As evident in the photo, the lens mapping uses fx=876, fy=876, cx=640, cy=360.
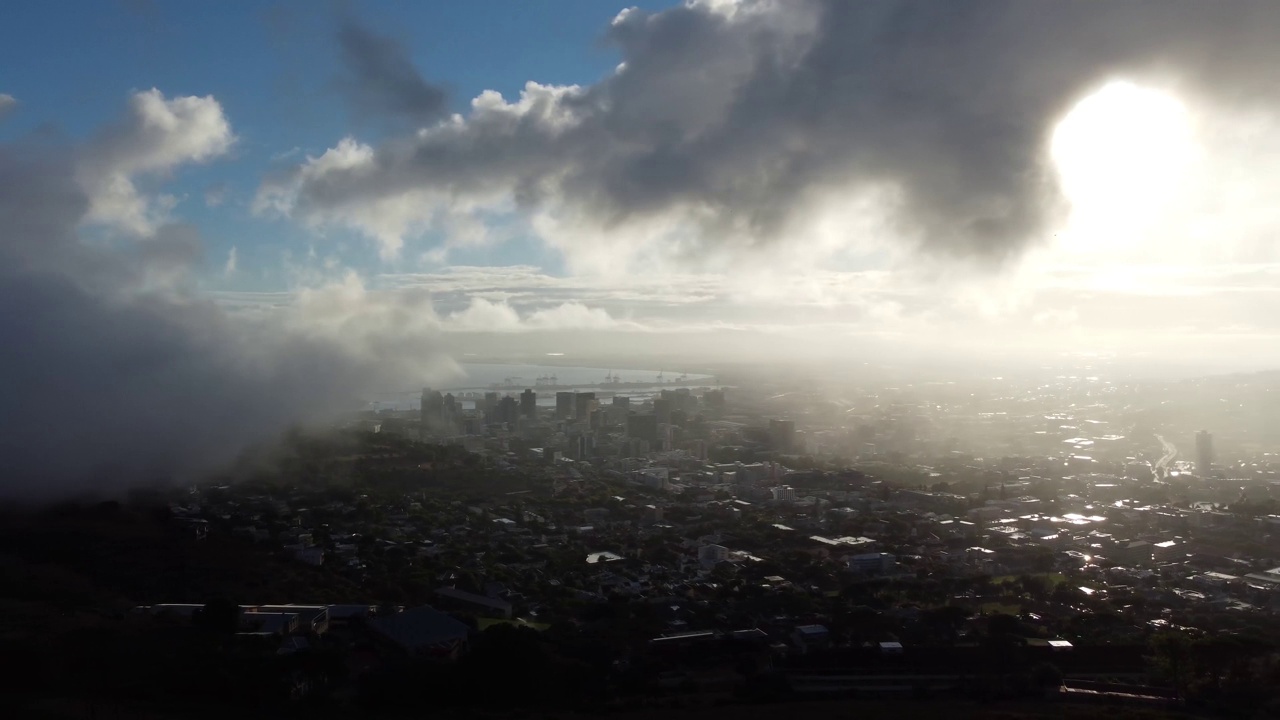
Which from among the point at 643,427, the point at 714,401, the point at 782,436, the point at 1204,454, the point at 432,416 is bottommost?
the point at 1204,454

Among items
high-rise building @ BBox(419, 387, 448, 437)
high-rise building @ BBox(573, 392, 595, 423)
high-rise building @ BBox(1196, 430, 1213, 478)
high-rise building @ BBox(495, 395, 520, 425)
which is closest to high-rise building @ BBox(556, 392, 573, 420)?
high-rise building @ BBox(573, 392, 595, 423)

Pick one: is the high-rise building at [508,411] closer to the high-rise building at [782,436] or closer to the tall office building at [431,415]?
the tall office building at [431,415]

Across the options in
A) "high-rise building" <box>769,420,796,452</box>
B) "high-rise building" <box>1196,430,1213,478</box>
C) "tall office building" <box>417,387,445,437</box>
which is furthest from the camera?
"tall office building" <box>417,387,445,437</box>

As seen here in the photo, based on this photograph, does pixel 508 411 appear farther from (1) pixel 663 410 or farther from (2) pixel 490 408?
(1) pixel 663 410

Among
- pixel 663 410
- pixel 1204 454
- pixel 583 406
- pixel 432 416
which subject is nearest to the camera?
pixel 1204 454

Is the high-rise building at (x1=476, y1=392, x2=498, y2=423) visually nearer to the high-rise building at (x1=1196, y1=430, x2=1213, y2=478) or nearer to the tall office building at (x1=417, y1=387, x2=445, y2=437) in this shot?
the tall office building at (x1=417, y1=387, x2=445, y2=437)

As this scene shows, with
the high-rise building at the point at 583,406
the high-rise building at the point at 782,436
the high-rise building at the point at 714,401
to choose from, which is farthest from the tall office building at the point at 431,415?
the high-rise building at the point at 714,401

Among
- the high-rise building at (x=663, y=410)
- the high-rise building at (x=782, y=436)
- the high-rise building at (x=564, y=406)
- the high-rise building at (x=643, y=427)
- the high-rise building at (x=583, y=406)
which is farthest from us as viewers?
the high-rise building at (x=564, y=406)

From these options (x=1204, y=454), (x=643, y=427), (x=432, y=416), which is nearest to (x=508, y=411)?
(x=432, y=416)

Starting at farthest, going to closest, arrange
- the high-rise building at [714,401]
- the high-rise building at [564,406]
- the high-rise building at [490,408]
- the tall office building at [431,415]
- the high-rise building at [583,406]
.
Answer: the high-rise building at [714,401] < the high-rise building at [564,406] < the high-rise building at [583,406] < the high-rise building at [490,408] < the tall office building at [431,415]
